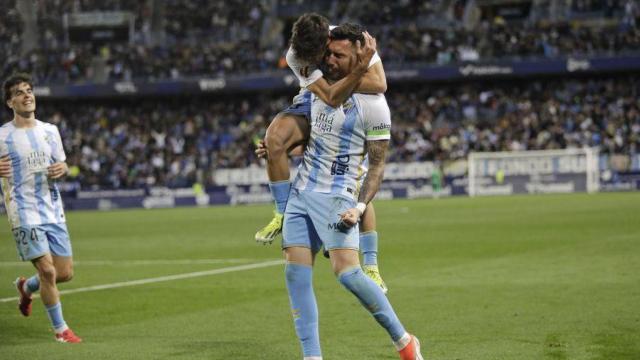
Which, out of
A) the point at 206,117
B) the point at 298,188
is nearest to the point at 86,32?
the point at 206,117

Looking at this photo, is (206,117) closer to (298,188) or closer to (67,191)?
(67,191)

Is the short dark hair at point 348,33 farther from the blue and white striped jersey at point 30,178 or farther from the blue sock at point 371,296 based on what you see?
the blue and white striped jersey at point 30,178

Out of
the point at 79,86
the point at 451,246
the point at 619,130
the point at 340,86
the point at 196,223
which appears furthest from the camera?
the point at 79,86

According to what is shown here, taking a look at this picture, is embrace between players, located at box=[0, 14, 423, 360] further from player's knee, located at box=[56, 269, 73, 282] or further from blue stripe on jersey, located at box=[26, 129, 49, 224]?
player's knee, located at box=[56, 269, 73, 282]

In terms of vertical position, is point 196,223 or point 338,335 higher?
point 338,335

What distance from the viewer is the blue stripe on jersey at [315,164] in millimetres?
7414

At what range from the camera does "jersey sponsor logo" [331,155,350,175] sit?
7418mm

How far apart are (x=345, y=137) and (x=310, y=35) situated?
830 mm

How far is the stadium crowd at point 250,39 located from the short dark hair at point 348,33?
136 feet

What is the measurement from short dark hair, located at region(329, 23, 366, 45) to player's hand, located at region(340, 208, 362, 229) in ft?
3.79

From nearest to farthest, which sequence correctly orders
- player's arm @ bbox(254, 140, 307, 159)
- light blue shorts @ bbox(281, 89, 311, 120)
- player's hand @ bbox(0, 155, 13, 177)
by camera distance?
light blue shorts @ bbox(281, 89, 311, 120), player's arm @ bbox(254, 140, 307, 159), player's hand @ bbox(0, 155, 13, 177)

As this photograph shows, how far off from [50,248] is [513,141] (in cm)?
3712

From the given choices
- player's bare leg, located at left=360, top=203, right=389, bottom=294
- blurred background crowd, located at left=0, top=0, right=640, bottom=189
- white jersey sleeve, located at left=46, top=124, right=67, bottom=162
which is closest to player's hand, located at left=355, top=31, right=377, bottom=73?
player's bare leg, located at left=360, top=203, right=389, bottom=294

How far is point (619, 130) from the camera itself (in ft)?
145
